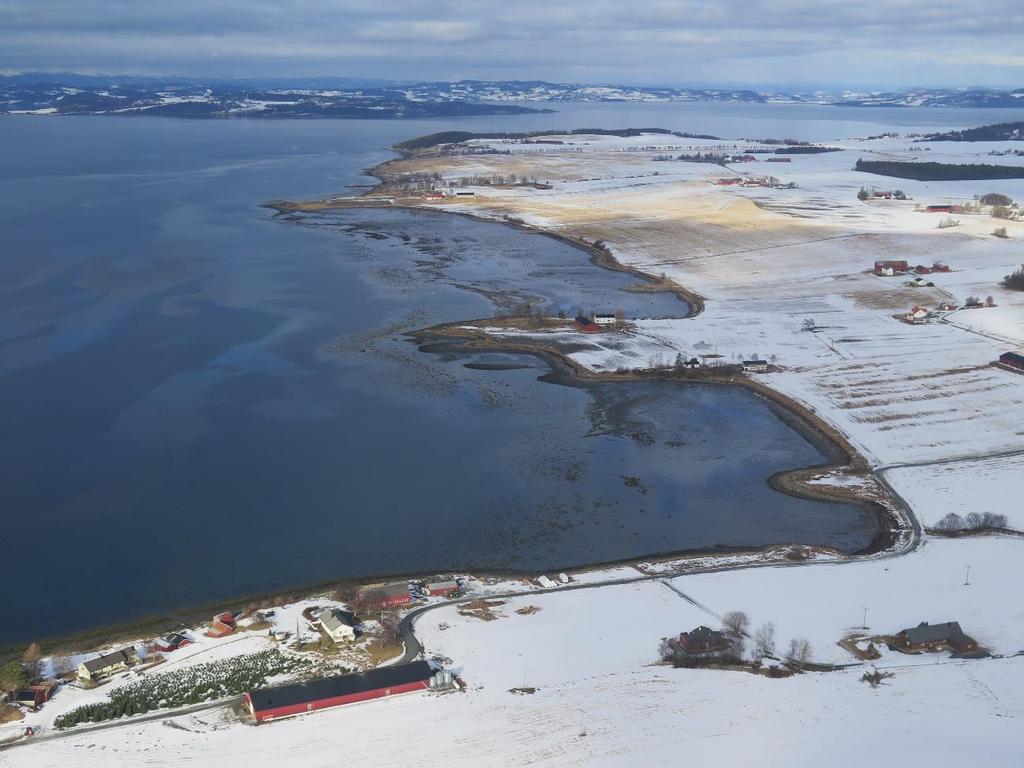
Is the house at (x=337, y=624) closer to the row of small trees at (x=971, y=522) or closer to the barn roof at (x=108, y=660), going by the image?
the barn roof at (x=108, y=660)

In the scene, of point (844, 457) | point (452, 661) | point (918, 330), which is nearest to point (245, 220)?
point (918, 330)

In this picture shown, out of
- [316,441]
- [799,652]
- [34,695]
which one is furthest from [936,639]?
[316,441]

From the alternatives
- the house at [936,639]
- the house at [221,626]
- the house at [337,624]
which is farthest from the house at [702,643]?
the house at [221,626]

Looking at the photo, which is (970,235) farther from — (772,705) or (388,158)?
(388,158)

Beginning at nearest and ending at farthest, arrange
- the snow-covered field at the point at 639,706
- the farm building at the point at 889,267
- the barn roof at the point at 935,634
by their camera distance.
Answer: the snow-covered field at the point at 639,706 → the barn roof at the point at 935,634 → the farm building at the point at 889,267

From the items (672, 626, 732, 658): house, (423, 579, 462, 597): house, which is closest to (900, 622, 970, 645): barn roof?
(672, 626, 732, 658): house
